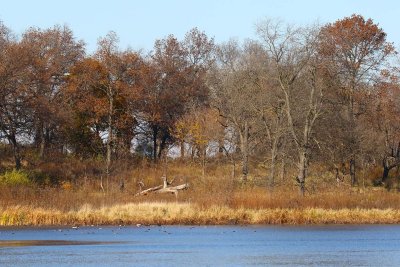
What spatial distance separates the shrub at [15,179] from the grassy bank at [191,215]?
13531mm

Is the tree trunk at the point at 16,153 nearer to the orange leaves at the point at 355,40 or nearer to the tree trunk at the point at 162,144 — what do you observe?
the tree trunk at the point at 162,144

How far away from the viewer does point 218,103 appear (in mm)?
73062

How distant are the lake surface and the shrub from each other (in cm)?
1590

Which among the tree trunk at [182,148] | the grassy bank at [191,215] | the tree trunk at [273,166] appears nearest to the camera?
the grassy bank at [191,215]

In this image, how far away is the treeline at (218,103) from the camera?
6391 cm

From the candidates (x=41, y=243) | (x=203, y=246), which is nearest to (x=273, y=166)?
(x=203, y=246)

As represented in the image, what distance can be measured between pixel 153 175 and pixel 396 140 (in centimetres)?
2052

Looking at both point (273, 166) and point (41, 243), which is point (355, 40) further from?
point (41, 243)

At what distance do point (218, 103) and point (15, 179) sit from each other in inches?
827

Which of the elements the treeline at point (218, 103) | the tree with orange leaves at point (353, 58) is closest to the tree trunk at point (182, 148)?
the treeline at point (218, 103)

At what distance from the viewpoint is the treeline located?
210 feet

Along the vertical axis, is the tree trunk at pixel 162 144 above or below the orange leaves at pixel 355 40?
below

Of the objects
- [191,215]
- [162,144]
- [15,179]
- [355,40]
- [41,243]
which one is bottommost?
[41,243]

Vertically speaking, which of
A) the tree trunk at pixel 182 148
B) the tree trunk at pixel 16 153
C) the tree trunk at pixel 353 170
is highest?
the tree trunk at pixel 182 148
